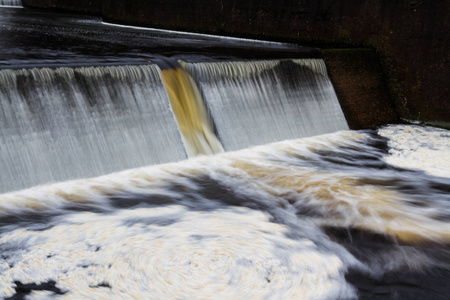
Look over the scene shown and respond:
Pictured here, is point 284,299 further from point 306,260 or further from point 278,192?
point 278,192

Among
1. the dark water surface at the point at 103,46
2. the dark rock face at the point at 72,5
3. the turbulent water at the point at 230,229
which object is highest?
the dark rock face at the point at 72,5

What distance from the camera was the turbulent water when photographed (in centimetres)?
407

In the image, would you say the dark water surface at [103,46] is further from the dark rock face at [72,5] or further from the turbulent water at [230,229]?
the turbulent water at [230,229]

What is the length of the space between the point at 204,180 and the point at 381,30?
4.81 metres

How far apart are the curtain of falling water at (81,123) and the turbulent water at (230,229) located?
20 cm

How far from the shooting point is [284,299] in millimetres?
3922

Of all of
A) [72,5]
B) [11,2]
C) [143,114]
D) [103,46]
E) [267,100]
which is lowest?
[267,100]

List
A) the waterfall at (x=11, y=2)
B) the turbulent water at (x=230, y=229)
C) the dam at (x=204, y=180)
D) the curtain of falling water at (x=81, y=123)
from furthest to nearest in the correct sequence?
the waterfall at (x=11, y=2)
the curtain of falling water at (x=81, y=123)
the dam at (x=204, y=180)
the turbulent water at (x=230, y=229)

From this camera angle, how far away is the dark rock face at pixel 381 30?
889cm

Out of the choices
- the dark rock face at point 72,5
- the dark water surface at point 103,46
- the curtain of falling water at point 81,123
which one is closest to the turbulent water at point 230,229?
the curtain of falling water at point 81,123

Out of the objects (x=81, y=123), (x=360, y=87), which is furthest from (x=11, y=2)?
(x=81, y=123)

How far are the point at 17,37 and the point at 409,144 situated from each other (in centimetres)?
628

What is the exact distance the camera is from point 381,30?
941 cm

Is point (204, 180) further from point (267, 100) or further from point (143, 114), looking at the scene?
point (267, 100)
